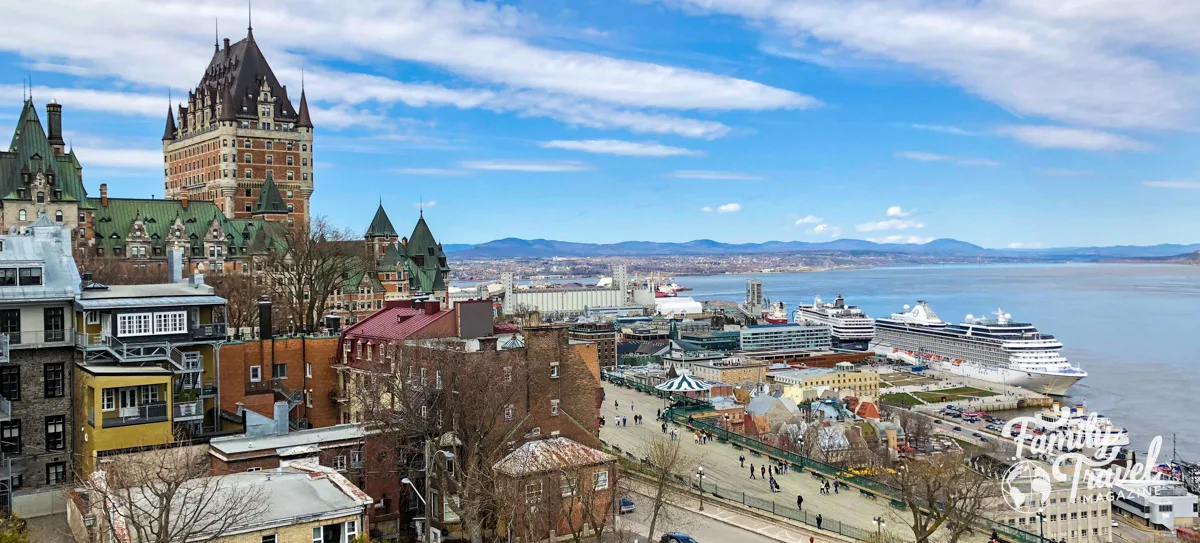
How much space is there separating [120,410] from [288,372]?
742cm

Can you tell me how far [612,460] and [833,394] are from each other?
2876 inches

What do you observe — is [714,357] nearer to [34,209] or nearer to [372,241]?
[372,241]

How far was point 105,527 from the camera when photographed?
18797 millimetres

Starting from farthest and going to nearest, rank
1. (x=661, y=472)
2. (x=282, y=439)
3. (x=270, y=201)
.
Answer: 1. (x=270, y=201)
2. (x=661, y=472)
3. (x=282, y=439)

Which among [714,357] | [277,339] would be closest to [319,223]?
[277,339]

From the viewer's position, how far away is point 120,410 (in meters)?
24.8

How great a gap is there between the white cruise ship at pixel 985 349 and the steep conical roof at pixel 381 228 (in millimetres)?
77368

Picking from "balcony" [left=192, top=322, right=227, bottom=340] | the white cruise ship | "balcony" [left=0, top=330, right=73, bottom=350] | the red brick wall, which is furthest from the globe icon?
the white cruise ship

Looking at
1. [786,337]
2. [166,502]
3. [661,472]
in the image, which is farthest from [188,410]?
[786,337]

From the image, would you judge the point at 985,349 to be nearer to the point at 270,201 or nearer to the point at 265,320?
the point at 270,201

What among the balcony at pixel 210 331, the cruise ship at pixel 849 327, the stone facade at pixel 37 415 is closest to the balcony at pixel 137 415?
the stone facade at pixel 37 415

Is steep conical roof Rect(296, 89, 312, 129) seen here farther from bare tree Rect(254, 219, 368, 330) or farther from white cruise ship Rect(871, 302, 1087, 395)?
white cruise ship Rect(871, 302, 1087, 395)

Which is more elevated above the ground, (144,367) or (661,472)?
(144,367)

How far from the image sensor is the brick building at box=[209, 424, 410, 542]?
2378 centimetres
